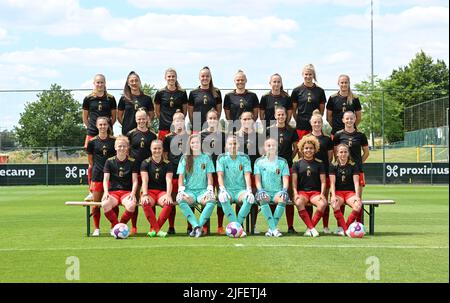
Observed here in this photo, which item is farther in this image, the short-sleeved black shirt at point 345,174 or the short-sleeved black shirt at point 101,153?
the short-sleeved black shirt at point 101,153

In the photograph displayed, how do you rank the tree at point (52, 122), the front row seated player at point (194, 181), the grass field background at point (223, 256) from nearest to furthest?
1. the grass field background at point (223, 256)
2. the front row seated player at point (194, 181)
3. the tree at point (52, 122)

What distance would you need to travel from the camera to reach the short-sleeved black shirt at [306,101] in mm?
10773

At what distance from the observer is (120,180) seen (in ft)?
33.6

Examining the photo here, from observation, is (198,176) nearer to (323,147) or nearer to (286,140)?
(286,140)

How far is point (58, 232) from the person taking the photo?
1109 cm

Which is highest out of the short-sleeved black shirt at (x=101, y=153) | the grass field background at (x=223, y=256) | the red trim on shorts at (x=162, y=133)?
the red trim on shorts at (x=162, y=133)

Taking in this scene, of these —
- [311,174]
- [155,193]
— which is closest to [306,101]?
[311,174]

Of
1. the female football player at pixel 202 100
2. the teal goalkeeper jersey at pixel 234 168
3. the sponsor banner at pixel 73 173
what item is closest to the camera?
the teal goalkeeper jersey at pixel 234 168

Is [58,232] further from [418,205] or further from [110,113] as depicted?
[418,205]

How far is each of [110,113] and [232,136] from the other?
2.18 m

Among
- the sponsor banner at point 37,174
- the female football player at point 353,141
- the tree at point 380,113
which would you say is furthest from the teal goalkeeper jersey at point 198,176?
the sponsor banner at point 37,174

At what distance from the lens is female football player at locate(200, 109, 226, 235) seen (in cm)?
1010

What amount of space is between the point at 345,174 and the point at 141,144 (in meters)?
2.94

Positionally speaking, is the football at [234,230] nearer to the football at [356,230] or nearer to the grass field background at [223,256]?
the grass field background at [223,256]
